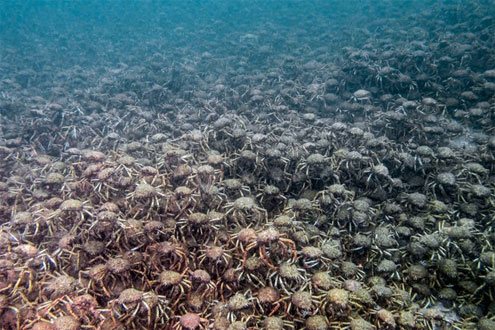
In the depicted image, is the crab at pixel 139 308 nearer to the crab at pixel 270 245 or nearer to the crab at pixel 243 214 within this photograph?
the crab at pixel 270 245

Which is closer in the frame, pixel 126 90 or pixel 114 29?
pixel 126 90

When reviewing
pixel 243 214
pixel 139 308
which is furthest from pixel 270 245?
pixel 139 308

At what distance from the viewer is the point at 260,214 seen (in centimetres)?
728

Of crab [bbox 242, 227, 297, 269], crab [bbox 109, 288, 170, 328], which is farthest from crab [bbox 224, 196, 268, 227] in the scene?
crab [bbox 109, 288, 170, 328]

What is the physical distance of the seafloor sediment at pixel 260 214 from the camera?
5188 mm

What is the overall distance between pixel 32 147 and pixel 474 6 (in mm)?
29516

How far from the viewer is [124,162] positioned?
293 inches

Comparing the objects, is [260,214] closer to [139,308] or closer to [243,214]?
[243,214]

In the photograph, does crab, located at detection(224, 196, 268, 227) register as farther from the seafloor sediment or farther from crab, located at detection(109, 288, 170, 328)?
crab, located at detection(109, 288, 170, 328)

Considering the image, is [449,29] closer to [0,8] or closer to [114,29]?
[114,29]

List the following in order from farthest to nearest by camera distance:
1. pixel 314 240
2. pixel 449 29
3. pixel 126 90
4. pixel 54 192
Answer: pixel 449 29 → pixel 126 90 → pixel 54 192 → pixel 314 240

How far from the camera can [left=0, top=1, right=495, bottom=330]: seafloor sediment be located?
5188mm

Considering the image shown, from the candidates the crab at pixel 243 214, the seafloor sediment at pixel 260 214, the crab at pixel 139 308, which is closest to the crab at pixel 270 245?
the seafloor sediment at pixel 260 214

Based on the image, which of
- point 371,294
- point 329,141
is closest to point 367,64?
point 329,141
